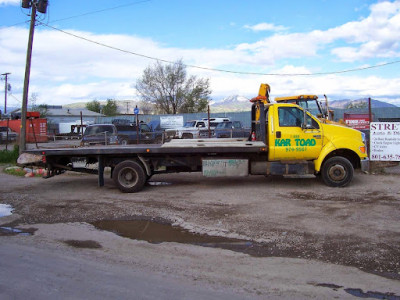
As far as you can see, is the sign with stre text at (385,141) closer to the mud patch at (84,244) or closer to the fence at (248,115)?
the mud patch at (84,244)

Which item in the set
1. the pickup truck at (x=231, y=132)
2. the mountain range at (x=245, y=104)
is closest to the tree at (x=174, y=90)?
the mountain range at (x=245, y=104)

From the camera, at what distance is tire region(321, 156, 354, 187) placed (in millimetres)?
9805

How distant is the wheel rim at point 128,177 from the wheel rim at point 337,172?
16.9ft

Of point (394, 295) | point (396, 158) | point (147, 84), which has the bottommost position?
point (394, 295)

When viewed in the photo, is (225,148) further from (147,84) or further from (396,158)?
(147,84)

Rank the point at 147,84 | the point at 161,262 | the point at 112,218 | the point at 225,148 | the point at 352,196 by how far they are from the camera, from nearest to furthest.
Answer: the point at 161,262
the point at 112,218
the point at 352,196
the point at 225,148
the point at 147,84

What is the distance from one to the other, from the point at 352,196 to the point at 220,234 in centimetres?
425

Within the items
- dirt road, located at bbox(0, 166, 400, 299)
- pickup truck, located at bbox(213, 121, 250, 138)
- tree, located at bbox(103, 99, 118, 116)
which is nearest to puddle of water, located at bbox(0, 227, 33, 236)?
dirt road, located at bbox(0, 166, 400, 299)

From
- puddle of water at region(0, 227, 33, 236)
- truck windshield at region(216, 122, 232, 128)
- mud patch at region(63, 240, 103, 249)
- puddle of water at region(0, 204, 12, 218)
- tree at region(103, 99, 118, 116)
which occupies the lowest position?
mud patch at region(63, 240, 103, 249)

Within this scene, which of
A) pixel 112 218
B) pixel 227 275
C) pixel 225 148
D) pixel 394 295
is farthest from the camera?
pixel 225 148

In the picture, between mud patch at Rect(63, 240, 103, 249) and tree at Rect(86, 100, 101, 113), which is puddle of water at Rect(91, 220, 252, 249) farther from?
tree at Rect(86, 100, 101, 113)

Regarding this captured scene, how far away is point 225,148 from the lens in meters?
9.74

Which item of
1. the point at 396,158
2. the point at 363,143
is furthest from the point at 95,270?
the point at 396,158

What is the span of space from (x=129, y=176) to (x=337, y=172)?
5513 millimetres
